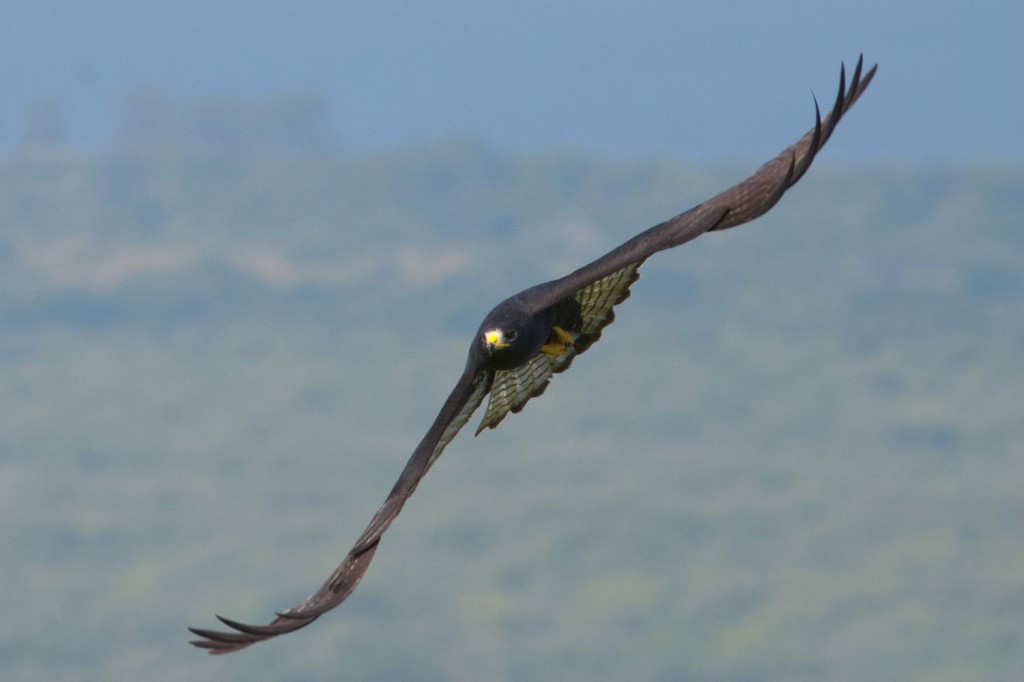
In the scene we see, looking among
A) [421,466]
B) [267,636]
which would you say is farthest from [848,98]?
[267,636]

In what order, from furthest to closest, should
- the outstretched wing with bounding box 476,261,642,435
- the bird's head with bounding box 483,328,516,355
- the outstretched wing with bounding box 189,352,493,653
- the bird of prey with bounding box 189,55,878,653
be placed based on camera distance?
the outstretched wing with bounding box 476,261,642,435 → the bird's head with bounding box 483,328,516,355 → the bird of prey with bounding box 189,55,878,653 → the outstretched wing with bounding box 189,352,493,653

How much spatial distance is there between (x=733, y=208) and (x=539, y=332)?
7.02ft

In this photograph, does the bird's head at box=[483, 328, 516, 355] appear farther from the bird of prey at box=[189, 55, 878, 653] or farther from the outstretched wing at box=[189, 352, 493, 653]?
the outstretched wing at box=[189, 352, 493, 653]

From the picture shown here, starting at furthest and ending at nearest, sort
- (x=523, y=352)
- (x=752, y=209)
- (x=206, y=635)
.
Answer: (x=523, y=352), (x=752, y=209), (x=206, y=635)

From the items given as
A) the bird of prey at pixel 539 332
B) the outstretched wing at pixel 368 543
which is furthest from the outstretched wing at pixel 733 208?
the outstretched wing at pixel 368 543

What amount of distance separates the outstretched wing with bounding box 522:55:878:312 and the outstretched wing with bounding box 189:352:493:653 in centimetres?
161

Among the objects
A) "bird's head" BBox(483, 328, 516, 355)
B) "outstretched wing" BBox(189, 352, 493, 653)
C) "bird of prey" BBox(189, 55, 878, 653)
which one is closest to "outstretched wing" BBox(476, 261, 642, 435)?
"bird of prey" BBox(189, 55, 878, 653)

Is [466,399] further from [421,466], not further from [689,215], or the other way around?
[689,215]

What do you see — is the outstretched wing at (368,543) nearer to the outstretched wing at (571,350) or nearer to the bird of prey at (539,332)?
the bird of prey at (539,332)

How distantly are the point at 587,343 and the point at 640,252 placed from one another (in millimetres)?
2138

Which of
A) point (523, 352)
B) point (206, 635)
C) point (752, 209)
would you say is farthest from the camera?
point (523, 352)

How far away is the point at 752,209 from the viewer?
53.1 ft

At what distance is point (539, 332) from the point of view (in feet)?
57.2

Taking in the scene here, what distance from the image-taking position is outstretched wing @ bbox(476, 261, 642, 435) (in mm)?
17500
